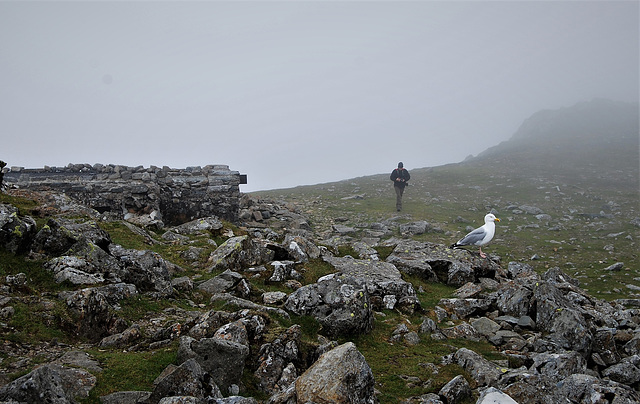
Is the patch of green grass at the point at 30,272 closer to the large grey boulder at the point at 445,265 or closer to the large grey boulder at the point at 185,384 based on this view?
the large grey boulder at the point at 185,384

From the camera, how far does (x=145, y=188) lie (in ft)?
66.3

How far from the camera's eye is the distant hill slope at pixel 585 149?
159 ft

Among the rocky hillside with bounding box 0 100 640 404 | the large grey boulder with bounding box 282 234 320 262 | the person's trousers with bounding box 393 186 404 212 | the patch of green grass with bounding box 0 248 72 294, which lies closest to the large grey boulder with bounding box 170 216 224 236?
the rocky hillside with bounding box 0 100 640 404

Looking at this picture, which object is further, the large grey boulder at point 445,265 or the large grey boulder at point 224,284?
A: the large grey boulder at point 445,265

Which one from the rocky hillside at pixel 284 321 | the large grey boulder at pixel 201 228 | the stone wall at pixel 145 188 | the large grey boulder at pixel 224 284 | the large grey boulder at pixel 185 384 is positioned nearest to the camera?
the large grey boulder at pixel 185 384

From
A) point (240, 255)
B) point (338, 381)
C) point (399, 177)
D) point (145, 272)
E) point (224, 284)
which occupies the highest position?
point (399, 177)

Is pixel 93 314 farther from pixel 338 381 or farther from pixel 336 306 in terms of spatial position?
pixel 338 381

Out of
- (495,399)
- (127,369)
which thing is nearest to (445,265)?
(495,399)

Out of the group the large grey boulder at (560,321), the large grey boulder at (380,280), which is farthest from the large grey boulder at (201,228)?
the large grey boulder at (560,321)

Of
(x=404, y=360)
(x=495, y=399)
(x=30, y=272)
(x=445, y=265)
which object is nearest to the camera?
(x=495, y=399)

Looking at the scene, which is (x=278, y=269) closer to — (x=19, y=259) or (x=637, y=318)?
(x=19, y=259)

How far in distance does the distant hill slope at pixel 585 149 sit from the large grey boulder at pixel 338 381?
147ft

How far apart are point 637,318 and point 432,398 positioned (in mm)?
8853

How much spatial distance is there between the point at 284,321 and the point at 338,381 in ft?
11.6
